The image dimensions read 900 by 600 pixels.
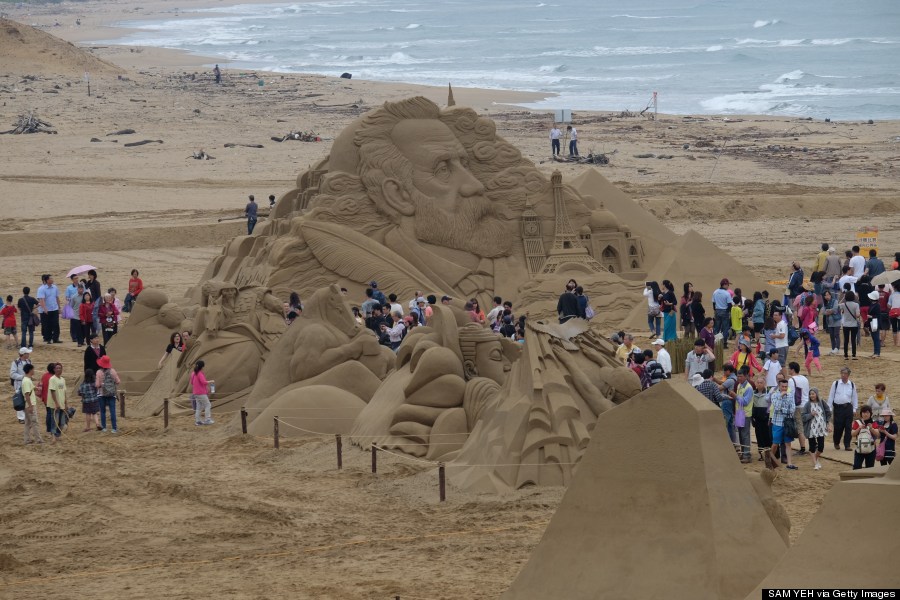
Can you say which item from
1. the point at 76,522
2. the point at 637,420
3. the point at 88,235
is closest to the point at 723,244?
the point at 88,235

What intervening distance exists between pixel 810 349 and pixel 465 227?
4.46m

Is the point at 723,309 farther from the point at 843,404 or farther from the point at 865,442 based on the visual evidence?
the point at 865,442

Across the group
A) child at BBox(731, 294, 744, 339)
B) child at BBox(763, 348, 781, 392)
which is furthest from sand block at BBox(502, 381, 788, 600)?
child at BBox(731, 294, 744, 339)

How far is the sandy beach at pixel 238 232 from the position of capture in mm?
9523

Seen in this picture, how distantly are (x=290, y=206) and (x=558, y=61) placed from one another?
53372 millimetres

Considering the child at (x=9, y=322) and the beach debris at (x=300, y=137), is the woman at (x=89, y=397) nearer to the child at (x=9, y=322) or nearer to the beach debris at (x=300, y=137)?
the child at (x=9, y=322)

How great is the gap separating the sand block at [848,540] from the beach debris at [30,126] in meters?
34.1

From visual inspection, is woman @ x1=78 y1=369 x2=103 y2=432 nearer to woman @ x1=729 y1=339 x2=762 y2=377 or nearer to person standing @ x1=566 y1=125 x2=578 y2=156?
woman @ x1=729 y1=339 x2=762 y2=377

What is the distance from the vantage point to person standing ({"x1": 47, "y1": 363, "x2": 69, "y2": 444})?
1345cm

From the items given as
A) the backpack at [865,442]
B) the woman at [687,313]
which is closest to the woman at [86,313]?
the woman at [687,313]

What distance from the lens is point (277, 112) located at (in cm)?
4256

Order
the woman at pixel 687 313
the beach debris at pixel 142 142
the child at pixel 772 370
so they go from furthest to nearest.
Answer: the beach debris at pixel 142 142 < the woman at pixel 687 313 < the child at pixel 772 370

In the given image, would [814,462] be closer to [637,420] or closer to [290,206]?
[637,420]

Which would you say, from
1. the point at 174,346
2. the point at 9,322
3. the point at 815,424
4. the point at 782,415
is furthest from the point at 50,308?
the point at 815,424
